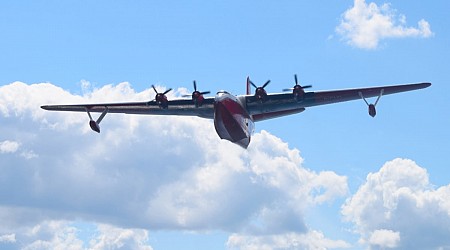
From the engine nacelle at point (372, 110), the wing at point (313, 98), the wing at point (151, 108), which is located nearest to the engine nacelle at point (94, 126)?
the wing at point (151, 108)

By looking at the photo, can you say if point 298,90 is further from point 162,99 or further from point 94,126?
point 94,126

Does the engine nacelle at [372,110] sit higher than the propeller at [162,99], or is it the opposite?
the propeller at [162,99]

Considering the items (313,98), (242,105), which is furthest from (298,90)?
(242,105)

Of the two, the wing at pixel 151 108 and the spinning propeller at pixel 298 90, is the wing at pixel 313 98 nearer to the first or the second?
the spinning propeller at pixel 298 90

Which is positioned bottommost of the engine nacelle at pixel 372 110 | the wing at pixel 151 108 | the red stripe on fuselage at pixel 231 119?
the engine nacelle at pixel 372 110

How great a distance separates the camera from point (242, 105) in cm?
5612

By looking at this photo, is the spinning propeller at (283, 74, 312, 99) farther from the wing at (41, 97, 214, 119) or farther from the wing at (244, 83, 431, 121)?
the wing at (41, 97, 214, 119)

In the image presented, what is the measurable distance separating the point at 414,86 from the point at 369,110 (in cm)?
538

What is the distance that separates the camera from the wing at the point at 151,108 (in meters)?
58.9

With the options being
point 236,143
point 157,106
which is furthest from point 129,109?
point 236,143

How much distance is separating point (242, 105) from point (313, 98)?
6.73 meters

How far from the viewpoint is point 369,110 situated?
5247cm

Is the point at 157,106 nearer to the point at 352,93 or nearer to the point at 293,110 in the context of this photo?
the point at 293,110

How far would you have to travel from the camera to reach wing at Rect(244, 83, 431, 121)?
54438mm
